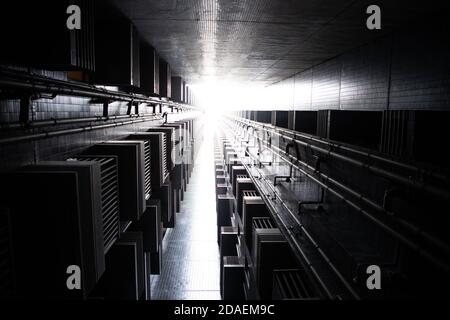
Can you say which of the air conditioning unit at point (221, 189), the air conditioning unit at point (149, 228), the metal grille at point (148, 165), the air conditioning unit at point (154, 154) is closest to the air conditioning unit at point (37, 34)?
the metal grille at point (148, 165)

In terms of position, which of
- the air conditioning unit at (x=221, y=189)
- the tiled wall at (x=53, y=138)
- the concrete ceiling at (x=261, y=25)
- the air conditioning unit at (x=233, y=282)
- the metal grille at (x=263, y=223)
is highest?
the concrete ceiling at (x=261, y=25)

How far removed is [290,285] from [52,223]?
2.08 meters

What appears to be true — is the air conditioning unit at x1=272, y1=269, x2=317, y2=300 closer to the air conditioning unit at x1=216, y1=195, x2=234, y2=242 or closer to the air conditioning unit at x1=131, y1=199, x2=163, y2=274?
the air conditioning unit at x1=131, y1=199, x2=163, y2=274

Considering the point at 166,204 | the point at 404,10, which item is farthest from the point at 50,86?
the point at 166,204

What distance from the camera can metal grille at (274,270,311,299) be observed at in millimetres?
2798

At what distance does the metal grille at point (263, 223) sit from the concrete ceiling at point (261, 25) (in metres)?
2.59

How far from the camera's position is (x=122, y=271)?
4.10 m

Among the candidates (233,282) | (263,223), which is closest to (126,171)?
(263,223)

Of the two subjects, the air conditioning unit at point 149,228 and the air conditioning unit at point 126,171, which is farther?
the air conditioning unit at point 149,228

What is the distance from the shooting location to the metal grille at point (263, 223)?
178 inches

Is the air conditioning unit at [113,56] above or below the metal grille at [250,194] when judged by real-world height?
above

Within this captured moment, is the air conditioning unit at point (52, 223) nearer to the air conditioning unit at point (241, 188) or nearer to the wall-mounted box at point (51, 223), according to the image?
the wall-mounted box at point (51, 223)

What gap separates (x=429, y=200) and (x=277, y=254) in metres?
1.95
